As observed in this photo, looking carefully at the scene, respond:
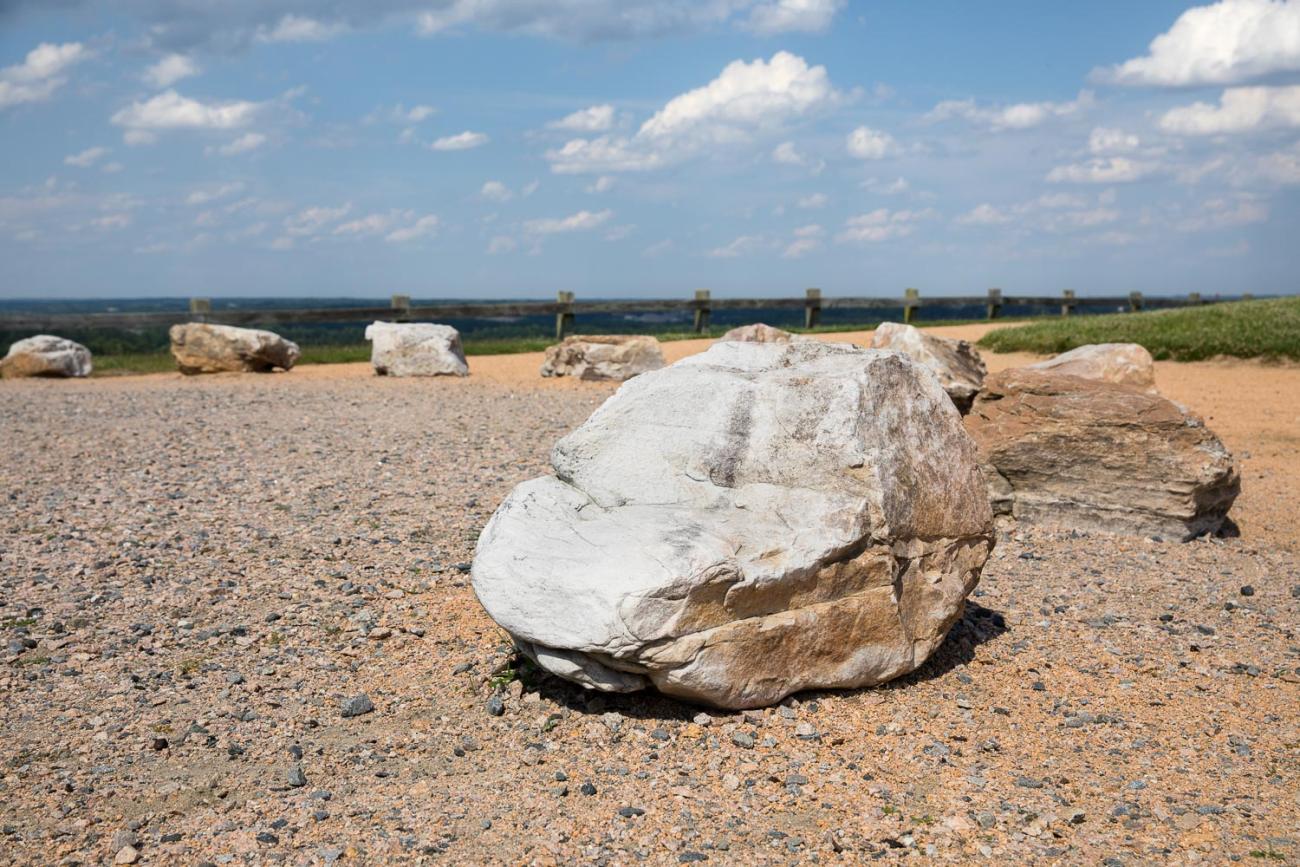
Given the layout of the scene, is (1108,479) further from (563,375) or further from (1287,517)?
(563,375)

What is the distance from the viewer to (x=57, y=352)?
643 inches

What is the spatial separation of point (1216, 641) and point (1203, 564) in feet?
5.26

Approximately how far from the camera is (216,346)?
15.9m

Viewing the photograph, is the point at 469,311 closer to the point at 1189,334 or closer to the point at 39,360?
the point at 39,360

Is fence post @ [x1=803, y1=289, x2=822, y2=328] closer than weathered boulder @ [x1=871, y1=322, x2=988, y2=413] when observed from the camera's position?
No

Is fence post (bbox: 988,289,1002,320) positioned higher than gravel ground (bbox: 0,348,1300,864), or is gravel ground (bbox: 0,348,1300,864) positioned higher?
fence post (bbox: 988,289,1002,320)

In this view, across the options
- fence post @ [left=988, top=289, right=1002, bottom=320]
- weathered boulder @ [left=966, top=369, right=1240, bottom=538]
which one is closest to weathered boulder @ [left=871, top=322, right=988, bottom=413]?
weathered boulder @ [left=966, top=369, right=1240, bottom=538]

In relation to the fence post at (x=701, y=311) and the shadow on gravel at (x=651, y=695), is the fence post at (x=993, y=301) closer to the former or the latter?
the fence post at (x=701, y=311)

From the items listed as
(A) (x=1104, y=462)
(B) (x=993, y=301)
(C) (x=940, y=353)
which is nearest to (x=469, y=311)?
(C) (x=940, y=353)

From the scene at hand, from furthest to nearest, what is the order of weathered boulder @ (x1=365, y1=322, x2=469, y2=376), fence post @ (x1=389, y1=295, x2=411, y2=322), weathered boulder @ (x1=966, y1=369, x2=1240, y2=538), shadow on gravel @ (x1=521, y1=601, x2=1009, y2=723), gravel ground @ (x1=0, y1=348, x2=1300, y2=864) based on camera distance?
fence post @ (x1=389, y1=295, x2=411, y2=322) → weathered boulder @ (x1=365, y1=322, x2=469, y2=376) → weathered boulder @ (x1=966, y1=369, x2=1240, y2=538) → shadow on gravel @ (x1=521, y1=601, x2=1009, y2=723) → gravel ground @ (x1=0, y1=348, x2=1300, y2=864)

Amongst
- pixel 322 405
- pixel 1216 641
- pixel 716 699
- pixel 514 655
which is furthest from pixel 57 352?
pixel 1216 641

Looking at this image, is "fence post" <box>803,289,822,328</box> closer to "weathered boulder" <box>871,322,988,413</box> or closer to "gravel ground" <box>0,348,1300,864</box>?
"weathered boulder" <box>871,322,988,413</box>

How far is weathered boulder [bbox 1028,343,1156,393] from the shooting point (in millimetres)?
11828

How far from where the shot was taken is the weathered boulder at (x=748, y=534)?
159 inches
